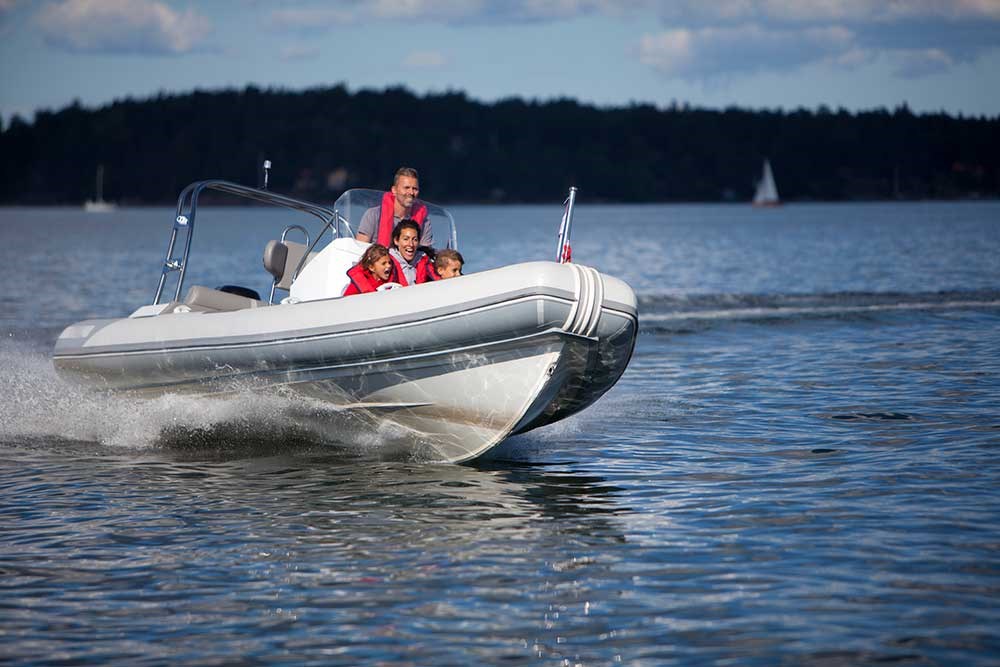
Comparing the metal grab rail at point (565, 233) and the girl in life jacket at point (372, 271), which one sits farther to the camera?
the girl in life jacket at point (372, 271)

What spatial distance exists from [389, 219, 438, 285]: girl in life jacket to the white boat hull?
538mm

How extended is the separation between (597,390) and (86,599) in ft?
11.1

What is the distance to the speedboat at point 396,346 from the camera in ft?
23.8

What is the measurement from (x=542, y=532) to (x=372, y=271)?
2.25 m

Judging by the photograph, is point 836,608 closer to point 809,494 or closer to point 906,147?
point 809,494

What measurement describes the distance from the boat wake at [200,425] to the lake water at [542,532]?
2 cm

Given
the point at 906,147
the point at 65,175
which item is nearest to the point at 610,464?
the point at 906,147

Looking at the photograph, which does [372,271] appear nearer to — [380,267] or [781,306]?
[380,267]

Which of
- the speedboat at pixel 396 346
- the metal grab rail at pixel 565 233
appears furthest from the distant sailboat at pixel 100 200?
the metal grab rail at pixel 565 233

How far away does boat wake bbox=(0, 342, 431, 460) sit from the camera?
27.5 feet

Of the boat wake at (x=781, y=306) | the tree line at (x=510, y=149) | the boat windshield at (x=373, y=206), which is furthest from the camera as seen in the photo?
the tree line at (x=510, y=149)

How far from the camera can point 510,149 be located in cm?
16988

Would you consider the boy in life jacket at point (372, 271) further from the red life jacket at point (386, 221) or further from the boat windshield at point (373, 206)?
the boat windshield at point (373, 206)

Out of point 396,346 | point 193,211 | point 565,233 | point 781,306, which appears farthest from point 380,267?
point 781,306
